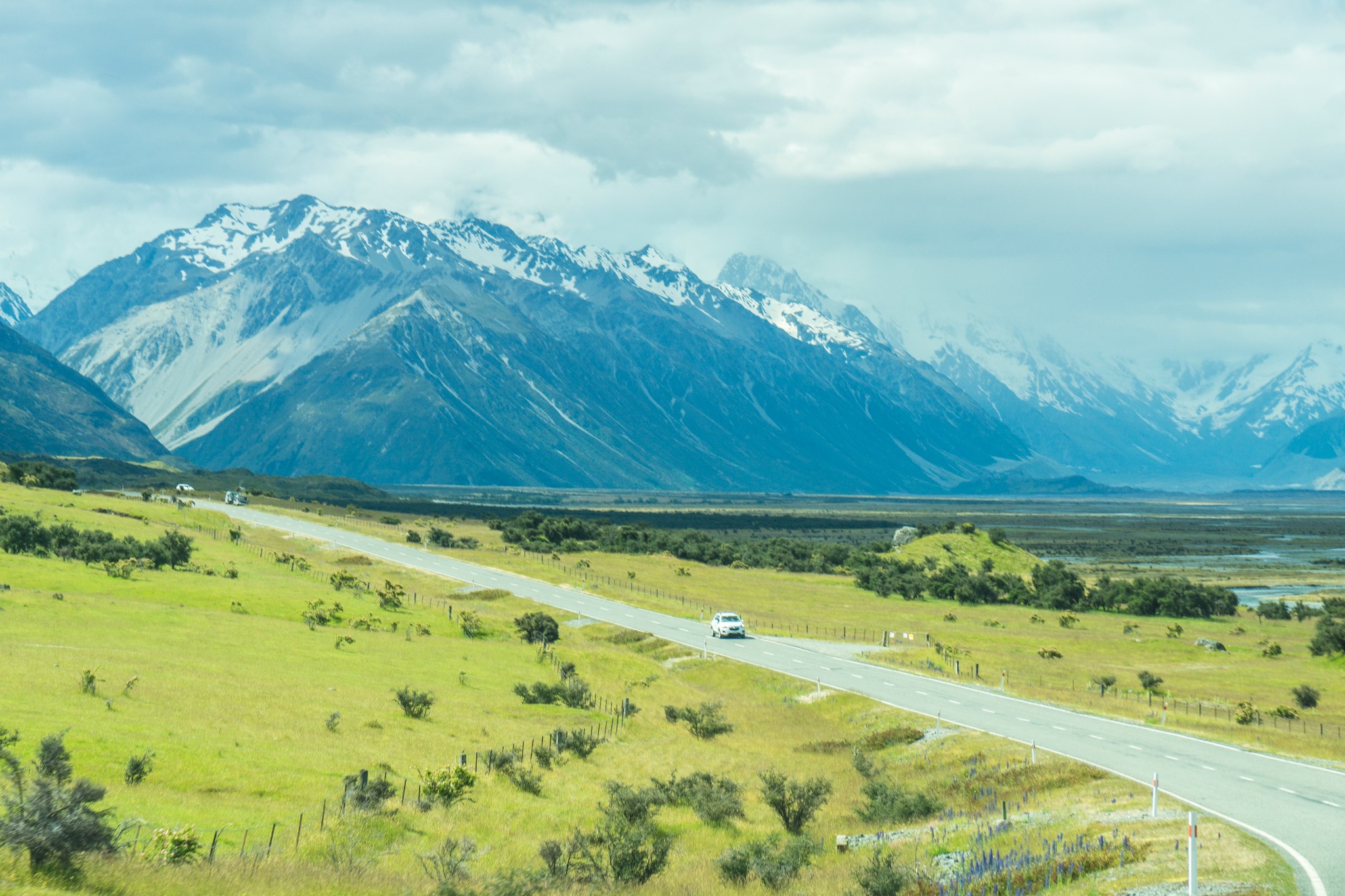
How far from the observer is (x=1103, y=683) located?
5378 centimetres

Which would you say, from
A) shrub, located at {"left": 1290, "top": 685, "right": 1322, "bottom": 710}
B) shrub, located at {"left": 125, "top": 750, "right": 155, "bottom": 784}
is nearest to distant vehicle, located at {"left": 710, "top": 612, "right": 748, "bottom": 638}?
shrub, located at {"left": 1290, "top": 685, "right": 1322, "bottom": 710}

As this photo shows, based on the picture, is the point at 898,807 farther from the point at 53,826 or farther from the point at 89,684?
the point at 89,684

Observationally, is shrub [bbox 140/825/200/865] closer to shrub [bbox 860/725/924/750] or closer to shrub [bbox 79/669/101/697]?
shrub [bbox 79/669/101/697]

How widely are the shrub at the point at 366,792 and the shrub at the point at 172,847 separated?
19.6ft

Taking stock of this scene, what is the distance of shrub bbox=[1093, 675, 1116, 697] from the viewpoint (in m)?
51.8

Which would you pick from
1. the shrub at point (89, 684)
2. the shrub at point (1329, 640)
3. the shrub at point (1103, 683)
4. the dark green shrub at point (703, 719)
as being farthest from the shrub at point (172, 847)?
the shrub at point (1329, 640)

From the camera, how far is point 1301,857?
1909 centimetres

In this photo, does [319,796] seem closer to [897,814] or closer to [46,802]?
[46,802]

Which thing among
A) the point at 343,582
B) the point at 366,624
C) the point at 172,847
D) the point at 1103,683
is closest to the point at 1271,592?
the point at 1103,683

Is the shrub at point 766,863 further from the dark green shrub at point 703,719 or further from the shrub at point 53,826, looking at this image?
the dark green shrub at point 703,719

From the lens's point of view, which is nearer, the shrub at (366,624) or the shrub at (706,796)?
the shrub at (706,796)

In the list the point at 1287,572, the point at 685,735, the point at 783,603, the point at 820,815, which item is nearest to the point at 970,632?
the point at 783,603

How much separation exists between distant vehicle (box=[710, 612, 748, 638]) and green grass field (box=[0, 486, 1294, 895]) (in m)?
4.79

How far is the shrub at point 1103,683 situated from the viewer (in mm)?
51844
